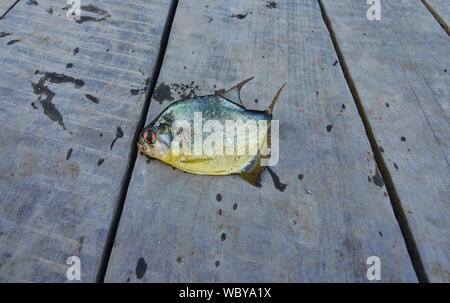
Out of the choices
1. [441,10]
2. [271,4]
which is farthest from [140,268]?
[441,10]

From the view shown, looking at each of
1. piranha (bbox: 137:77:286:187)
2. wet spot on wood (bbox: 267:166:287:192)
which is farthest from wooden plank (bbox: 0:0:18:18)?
wet spot on wood (bbox: 267:166:287:192)

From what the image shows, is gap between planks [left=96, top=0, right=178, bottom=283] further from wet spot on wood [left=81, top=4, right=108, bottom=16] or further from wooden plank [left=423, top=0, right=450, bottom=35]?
wooden plank [left=423, top=0, right=450, bottom=35]

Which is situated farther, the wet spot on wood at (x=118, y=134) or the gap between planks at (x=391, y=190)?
the wet spot on wood at (x=118, y=134)

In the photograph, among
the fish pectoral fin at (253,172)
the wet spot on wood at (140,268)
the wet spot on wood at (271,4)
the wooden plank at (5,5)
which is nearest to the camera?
the wet spot on wood at (140,268)

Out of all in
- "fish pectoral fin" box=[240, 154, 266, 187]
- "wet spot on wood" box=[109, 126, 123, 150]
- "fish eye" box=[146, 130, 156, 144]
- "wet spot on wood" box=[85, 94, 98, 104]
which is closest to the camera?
"fish eye" box=[146, 130, 156, 144]

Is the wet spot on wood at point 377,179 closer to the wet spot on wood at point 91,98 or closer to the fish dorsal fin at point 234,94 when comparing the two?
the fish dorsal fin at point 234,94

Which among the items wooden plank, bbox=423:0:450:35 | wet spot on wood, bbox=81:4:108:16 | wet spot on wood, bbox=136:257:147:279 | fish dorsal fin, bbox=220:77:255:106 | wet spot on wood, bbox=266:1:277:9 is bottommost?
wet spot on wood, bbox=136:257:147:279

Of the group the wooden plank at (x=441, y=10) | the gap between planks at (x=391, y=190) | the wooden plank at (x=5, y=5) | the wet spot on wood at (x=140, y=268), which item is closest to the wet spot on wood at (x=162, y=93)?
the wet spot on wood at (x=140, y=268)
